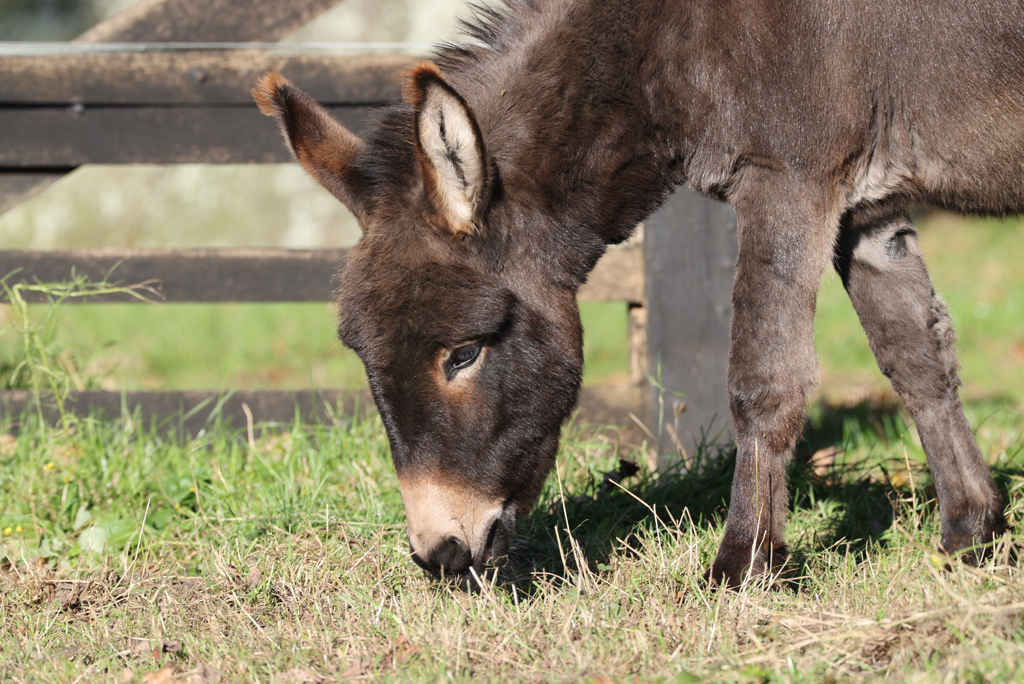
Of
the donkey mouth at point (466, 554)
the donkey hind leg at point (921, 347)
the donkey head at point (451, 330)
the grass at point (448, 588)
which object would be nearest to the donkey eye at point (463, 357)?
the donkey head at point (451, 330)

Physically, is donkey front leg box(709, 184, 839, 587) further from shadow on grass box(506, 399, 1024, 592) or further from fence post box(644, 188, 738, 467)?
fence post box(644, 188, 738, 467)

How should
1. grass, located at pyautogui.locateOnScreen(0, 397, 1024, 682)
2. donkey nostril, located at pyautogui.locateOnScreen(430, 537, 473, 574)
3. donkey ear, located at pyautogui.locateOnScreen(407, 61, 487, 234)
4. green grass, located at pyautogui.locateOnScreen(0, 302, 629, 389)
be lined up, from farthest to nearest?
green grass, located at pyautogui.locateOnScreen(0, 302, 629, 389), donkey nostril, located at pyautogui.locateOnScreen(430, 537, 473, 574), donkey ear, located at pyautogui.locateOnScreen(407, 61, 487, 234), grass, located at pyautogui.locateOnScreen(0, 397, 1024, 682)

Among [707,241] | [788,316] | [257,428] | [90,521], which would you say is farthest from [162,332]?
[788,316]

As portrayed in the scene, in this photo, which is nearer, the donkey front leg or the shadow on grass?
the donkey front leg

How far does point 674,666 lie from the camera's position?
78.7 inches

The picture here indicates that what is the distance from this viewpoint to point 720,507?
126 inches

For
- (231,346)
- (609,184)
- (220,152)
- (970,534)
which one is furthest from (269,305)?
(970,534)

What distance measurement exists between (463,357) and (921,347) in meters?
1.55

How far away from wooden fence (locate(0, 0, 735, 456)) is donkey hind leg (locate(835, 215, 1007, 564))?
43.4 inches

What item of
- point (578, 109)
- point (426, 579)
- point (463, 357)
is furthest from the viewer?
point (426, 579)

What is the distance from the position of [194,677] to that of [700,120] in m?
2.00

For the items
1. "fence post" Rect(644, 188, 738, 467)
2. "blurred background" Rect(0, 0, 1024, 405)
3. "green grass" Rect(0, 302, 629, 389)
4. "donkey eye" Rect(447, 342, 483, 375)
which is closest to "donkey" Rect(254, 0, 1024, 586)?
"donkey eye" Rect(447, 342, 483, 375)

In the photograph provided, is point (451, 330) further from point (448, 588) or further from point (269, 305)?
point (269, 305)

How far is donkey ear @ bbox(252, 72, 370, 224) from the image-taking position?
2.55 m
